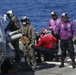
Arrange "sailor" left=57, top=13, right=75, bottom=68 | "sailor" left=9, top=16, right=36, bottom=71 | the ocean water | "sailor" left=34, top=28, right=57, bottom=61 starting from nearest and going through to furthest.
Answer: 1. "sailor" left=9, top=16, right=36, bottom=71
2. "sailor" left=57, top=13, right=75, bottom=68
3. "sailor" left=34, top=28, right=57, bottom=61
4. the ocean water

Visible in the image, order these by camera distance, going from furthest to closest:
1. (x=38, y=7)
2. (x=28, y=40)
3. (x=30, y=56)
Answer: (x=38, y=7) < (x=30, y=56) < (x=28, y=40)

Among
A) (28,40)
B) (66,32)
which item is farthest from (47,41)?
(28,40)

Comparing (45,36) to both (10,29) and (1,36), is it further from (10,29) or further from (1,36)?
(1,36)

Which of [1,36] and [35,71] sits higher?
[1,36]

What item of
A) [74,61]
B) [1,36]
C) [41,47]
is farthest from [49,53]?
[1,36]

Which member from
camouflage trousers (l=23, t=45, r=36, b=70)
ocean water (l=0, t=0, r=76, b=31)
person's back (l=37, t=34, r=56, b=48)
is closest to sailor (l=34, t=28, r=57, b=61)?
person's back (l=37, t=34, r=56, b=48)

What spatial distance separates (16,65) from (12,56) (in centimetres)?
89

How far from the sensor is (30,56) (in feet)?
46.7

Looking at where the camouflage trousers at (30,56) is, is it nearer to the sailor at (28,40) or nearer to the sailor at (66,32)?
the sailor at (28,40)

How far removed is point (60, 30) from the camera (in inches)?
575

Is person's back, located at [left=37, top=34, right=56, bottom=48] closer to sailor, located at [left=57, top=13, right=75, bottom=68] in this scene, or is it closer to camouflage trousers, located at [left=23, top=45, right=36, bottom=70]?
sailor, located at [left=57, top=13, right=75, bottom=68]

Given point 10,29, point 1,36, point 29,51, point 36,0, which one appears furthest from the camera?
point 36,0

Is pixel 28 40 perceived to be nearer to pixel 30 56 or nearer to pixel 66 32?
pixel 30 56

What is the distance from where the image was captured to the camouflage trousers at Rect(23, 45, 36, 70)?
14.1 metres
